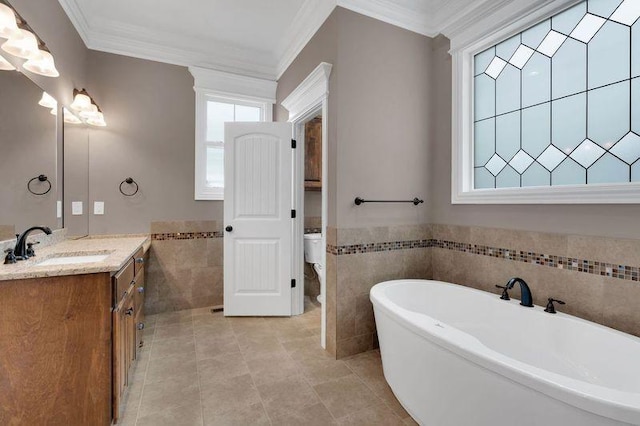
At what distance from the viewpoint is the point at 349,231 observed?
7.27ft

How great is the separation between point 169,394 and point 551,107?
116 inches

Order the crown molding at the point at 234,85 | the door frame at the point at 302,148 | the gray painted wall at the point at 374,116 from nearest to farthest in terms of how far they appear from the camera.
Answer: the gray painted wall at the point at 374,116 < the door frame at the point at 302,148 < the crown molding at the point at 234,85

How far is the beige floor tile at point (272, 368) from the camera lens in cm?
197

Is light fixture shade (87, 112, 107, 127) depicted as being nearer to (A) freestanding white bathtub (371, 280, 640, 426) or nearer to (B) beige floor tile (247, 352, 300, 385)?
(B) beige floor tile (247, 352, 300, 385)

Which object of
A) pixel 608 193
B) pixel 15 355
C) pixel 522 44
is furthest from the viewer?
pixel 522 44

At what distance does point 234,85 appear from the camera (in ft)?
10.7

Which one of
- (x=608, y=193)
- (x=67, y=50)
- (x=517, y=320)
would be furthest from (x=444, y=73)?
(x=67, y=50)

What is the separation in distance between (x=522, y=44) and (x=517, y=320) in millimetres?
1821

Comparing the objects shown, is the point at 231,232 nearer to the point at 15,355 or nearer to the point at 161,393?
the point at 161,393

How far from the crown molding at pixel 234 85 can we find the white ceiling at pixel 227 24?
79 mm

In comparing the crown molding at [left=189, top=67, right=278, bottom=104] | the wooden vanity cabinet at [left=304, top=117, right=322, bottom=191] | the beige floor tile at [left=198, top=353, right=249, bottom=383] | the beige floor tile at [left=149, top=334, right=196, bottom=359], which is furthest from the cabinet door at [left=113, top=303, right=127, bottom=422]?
the crown molding at [left=189, top=67, right=278, bottom=104]

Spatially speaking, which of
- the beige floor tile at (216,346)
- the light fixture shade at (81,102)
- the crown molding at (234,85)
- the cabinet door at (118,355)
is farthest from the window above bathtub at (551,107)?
the light fixture shade at (81,102)

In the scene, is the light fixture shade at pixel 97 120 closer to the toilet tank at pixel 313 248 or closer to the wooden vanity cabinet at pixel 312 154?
the wooden vanity cabinet at pixel 312 154

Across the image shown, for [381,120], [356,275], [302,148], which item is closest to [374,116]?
[381,120]
